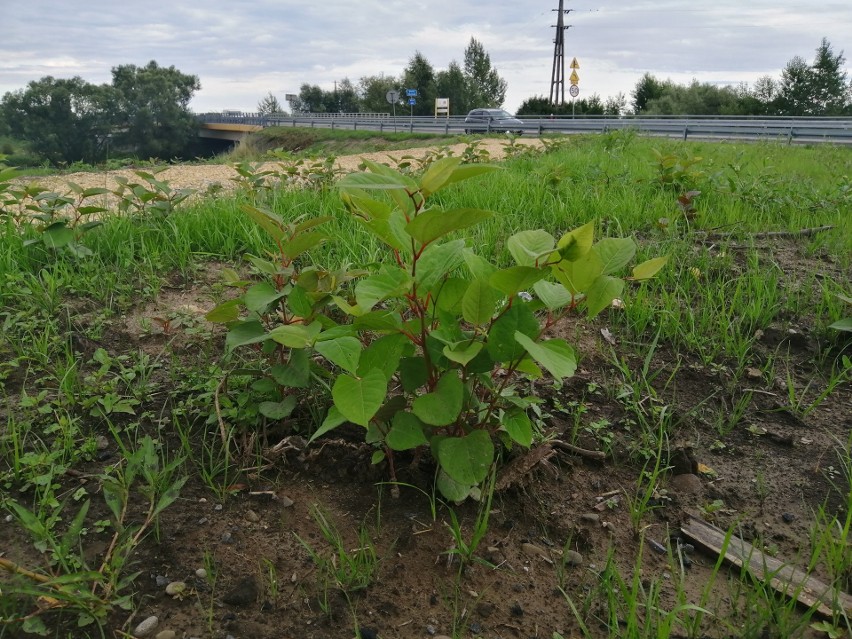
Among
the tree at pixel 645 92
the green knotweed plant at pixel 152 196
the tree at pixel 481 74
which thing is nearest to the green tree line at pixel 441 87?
the tree at pixel 481 74

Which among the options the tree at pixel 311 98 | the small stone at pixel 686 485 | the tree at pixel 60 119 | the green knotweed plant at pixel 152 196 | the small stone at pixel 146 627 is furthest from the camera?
the tree at pixel 311 98

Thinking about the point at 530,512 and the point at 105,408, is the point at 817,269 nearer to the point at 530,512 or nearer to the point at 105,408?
the point at 530,512

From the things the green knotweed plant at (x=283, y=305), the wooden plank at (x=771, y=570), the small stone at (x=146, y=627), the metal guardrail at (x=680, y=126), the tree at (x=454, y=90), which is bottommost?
the wooden plank at (x=771, y=570)

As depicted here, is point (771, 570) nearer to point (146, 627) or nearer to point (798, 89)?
point (146, 627)

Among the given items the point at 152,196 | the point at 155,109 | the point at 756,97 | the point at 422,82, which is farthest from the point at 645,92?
the point at 152,196

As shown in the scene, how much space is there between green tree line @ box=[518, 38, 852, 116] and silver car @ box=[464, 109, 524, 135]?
400 inches

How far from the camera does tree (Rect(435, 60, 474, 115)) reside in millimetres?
52375

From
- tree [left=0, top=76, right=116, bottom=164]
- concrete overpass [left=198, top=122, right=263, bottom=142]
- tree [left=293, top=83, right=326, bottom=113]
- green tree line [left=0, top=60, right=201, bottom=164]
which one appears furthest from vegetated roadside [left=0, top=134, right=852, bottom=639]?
tree [left=293, top=83, right=326, bottom=113]

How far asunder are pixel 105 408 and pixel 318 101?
71.5 m

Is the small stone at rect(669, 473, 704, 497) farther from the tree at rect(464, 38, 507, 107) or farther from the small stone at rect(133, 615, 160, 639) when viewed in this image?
the tree at rect(464, 38, 507, 107)

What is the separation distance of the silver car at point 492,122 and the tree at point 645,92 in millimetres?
21127

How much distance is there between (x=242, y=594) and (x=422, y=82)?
5699cm

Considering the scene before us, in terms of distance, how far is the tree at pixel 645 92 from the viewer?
4341cm

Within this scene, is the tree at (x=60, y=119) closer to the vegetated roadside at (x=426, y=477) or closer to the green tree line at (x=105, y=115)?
the green tree line at (x=105, y=115)
